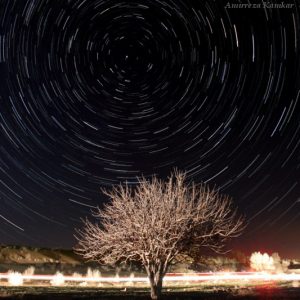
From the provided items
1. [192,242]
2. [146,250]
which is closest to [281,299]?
[192,242]

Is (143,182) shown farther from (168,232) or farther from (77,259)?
(77,259)

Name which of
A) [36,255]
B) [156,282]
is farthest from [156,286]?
[36,255]

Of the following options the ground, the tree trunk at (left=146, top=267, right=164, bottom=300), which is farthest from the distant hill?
the tree trunk at (left=146, top=267, right=164, bottom=300)

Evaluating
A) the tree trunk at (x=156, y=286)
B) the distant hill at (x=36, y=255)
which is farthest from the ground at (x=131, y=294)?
the distant hill at (x=36, y=255)

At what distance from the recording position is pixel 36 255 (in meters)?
109

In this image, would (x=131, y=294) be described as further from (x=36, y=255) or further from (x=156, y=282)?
(x=36, y=255)

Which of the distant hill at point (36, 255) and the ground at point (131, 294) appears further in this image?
the distant hill at point (36, 255)

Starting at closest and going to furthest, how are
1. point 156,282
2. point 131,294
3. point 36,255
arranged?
point 156,282 < point 131,294 < point 36,255

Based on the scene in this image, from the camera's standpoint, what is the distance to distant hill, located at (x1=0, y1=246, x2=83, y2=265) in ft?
332

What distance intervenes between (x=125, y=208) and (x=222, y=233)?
5.65 metres

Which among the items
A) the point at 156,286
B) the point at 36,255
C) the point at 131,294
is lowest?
the point at 156,286

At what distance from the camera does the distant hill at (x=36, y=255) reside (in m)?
101

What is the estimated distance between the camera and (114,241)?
86.3ft

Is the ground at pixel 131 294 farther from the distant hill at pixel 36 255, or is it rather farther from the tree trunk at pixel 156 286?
the distant hill at pixel 36 255
